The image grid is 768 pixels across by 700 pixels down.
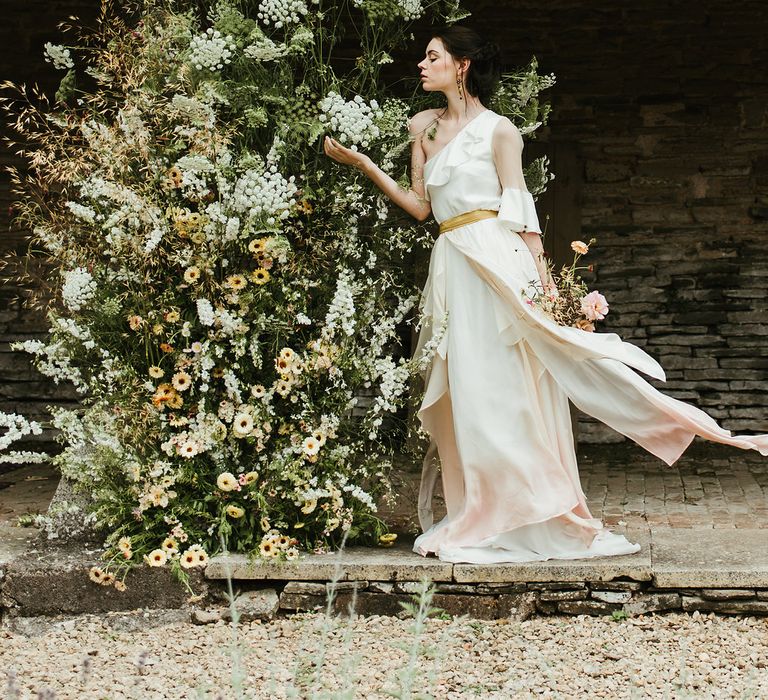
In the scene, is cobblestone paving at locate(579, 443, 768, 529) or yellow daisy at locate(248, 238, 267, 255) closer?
yellow daisy at locate(248, 238, 267, 255)

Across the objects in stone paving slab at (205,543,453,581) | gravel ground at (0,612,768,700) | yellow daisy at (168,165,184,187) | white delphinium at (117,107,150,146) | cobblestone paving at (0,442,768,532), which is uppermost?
white delphinium at (117,107,150,146)

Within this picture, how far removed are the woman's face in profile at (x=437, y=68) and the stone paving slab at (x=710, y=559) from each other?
6.27 ft

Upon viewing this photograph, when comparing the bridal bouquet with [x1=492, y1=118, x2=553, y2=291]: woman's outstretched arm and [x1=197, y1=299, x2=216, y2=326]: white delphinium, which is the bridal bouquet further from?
[x1=197, y1=299, x2=216, y2=326]: white delphinium

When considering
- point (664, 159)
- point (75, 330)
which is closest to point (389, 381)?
point (75, 330)

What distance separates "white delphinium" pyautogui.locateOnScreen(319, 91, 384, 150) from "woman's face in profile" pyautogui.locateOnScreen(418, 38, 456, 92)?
9.9 inches

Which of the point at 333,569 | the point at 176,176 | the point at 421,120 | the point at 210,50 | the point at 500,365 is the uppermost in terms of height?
the point at 210,50

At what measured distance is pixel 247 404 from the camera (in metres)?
3.78

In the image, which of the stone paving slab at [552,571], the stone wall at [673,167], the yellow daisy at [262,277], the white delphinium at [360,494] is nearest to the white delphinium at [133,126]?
the yellow daisy at [262,277]

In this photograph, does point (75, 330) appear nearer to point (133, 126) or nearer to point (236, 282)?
point (236, 282)

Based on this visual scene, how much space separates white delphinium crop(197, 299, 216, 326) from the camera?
359 cm

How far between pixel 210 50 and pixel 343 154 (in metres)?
0.58

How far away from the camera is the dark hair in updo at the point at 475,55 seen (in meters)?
3.84

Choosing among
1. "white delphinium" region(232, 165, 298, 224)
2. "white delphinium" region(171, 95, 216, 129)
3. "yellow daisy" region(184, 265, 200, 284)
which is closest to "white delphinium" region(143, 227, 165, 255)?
"yellow daisy" region(184, 265, 200, 284)

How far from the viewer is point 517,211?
3.76 metres
